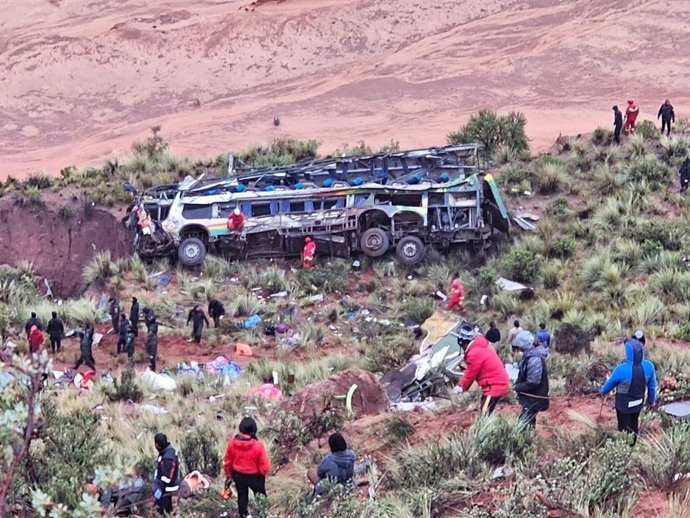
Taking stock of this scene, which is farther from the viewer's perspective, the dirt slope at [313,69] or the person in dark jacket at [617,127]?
the dirt slope at [313,69]

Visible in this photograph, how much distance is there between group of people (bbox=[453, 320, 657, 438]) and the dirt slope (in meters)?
22.4

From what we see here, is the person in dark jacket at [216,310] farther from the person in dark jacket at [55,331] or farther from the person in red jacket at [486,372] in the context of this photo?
the person in red jacket at [486,372]

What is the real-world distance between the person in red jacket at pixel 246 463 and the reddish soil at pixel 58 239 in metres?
17.2

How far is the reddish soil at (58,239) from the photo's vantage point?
2711 centimetres

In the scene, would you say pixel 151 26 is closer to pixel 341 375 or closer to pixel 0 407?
pixel 341 375

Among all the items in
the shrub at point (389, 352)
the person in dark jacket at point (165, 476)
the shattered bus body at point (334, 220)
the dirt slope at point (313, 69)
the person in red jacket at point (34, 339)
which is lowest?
the shrub at point (389, 352)

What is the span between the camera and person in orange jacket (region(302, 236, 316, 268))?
2455cm

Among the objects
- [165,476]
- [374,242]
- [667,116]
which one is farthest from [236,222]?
[165,476]

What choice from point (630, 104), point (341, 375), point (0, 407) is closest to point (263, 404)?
point (341, 375)

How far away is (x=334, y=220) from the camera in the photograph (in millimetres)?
A: 24500

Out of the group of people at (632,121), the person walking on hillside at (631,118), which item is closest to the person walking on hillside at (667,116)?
the group of people at (632,121)

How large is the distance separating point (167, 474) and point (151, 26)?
35299mm

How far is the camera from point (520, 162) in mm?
28922

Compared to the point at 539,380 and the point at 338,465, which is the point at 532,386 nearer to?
the point at 539,380
